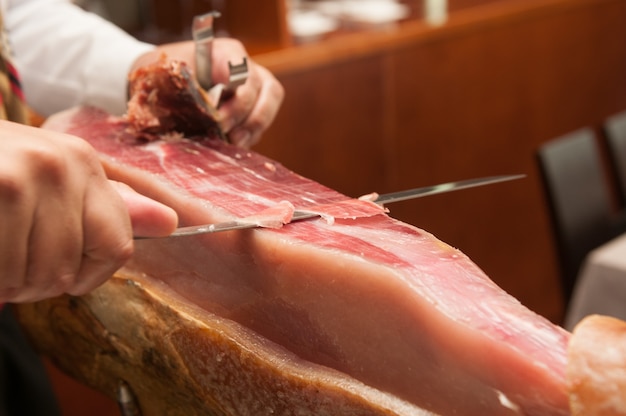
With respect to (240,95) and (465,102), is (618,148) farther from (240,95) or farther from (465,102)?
(240,95)

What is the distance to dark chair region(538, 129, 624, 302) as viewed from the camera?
222 cm

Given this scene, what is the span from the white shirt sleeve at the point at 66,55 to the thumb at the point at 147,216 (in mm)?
725

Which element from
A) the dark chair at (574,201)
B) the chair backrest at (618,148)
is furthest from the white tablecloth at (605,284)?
the chair backrest at (618,148)

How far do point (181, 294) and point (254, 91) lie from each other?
0.47 metres

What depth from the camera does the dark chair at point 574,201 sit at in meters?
2.22

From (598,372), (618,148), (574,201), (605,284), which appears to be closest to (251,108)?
(598,372)

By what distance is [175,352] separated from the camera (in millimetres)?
983

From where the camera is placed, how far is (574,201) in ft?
7.47

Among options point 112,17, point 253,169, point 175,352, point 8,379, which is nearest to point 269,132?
point 112,17

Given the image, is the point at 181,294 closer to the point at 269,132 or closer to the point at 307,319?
the point at 307,319

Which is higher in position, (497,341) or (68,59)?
(68,59)

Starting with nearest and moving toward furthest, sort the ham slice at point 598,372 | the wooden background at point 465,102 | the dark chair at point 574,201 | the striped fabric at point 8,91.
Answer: the ham slice at point 598,372
the striped fabric at point 8,91
the dark chair at point 574,201
the wooden background at point 465,102

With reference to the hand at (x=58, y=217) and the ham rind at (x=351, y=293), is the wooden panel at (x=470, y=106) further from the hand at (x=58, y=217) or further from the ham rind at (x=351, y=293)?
the hand at (x=58, y=217)

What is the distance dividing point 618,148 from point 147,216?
216 cm
